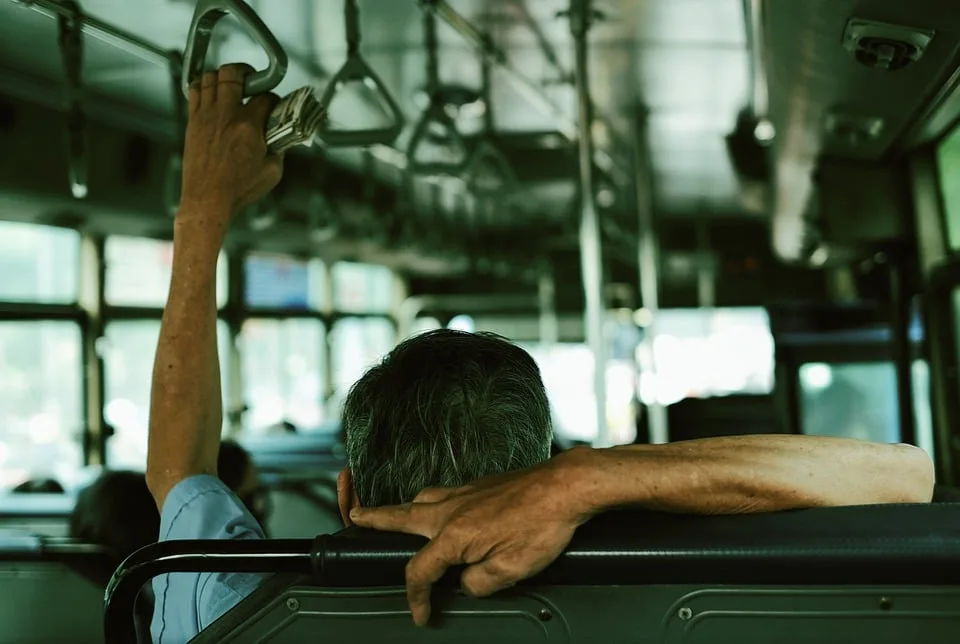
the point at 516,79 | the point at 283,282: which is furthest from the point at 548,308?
the point at 516,79

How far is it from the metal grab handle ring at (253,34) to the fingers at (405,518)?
66 cm

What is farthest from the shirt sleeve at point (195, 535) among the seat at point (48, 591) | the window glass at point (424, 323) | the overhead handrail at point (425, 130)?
the window glass at point (424, 323)

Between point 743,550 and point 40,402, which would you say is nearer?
point 743,550

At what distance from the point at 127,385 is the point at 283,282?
76.6 inches

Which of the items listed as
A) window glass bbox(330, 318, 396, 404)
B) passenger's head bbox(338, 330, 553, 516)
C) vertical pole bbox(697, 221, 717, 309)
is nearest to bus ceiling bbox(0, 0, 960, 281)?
passenger's head bbox(338, 330, 553, 516)

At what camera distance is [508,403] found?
3.44 feet

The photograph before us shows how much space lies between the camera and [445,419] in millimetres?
1035

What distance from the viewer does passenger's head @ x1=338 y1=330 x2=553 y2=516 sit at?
3.38 ft

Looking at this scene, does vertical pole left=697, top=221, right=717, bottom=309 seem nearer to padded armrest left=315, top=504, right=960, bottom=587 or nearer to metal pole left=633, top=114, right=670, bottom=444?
metal pole left=633, top=114, right=670, bottom=444

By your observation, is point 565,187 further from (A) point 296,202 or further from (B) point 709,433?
(B) point 709,433

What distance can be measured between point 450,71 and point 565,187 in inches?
135

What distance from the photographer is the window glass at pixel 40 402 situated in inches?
157

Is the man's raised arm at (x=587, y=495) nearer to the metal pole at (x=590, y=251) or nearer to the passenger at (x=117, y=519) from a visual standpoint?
the passenger at (x=117, y=519)

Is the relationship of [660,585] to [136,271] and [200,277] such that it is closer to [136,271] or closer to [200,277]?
[200,277]
